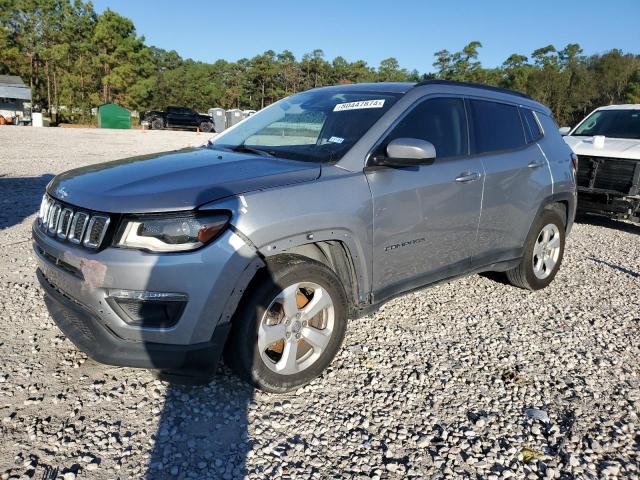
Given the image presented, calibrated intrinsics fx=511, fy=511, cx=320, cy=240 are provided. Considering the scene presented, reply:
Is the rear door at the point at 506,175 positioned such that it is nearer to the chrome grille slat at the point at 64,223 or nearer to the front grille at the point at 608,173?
the chrome grille slat at the point at 64,223

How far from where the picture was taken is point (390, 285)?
3521mm

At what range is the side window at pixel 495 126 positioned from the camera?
415cm

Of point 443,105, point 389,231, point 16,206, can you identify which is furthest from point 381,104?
point 16,206

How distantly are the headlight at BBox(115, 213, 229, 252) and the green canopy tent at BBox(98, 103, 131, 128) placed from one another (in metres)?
41.1

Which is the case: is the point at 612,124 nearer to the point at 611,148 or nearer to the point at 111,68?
the point at 611,148

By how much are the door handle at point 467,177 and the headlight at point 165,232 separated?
6.70 feet

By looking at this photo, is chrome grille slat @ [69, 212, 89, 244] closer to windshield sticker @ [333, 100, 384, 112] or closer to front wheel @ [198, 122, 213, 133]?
windshield sticker @ [333, 100, 384, 112]

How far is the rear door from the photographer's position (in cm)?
414

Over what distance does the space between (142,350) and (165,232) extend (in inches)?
24.3

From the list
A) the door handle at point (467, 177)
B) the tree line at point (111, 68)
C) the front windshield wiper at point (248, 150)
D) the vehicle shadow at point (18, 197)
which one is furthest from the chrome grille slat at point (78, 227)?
the tree line at point (111, 68)

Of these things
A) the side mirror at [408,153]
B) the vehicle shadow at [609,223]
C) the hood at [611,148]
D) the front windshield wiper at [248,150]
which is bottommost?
the vehicle shadow at [609,223]

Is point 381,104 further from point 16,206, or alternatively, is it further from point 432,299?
point 16,206

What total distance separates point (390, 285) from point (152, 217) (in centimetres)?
169

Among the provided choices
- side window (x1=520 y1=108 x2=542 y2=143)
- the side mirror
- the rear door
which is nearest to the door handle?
the rear door
